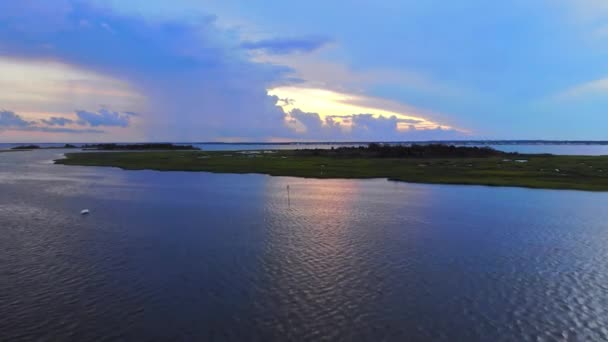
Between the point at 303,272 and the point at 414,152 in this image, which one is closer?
the point at 303,272

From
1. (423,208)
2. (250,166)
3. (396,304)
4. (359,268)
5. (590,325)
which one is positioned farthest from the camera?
(250,166)

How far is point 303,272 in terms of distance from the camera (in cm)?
1878

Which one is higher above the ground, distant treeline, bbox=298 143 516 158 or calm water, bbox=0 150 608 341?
distant treeline, bbox=298 143 516 158

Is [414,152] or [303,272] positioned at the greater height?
[414,152]

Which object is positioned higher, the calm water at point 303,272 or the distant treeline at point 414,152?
the distant treeline at point 414,152

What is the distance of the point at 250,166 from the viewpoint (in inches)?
3169

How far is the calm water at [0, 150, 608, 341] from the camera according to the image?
539 inches

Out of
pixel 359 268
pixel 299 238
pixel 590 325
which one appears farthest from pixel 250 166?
pixel 590 325

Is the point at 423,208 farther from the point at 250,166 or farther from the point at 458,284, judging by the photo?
the point at 250,166

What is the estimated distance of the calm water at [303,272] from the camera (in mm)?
13688

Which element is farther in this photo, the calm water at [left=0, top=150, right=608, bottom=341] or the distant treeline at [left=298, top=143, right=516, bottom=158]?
the distant treeline at [left=298, top=143, right=516, bottom=158]

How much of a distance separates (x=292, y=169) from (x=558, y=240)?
51.9 meters

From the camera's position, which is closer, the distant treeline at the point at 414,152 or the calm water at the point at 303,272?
the calm water at the point at 303,272

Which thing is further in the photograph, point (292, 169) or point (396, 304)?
point (292, 169)
